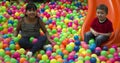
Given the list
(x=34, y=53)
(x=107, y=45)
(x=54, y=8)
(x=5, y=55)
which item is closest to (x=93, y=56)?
(x=107, y=45)

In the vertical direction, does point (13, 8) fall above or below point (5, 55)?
above

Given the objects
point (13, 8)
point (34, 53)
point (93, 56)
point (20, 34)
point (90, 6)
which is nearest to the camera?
point (93, 56)

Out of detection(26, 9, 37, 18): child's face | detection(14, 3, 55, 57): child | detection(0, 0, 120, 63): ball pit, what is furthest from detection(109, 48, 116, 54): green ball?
detection(26, 9, 37, 18): child's face

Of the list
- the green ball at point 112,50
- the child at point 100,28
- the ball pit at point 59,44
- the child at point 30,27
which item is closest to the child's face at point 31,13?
the child at point 30,27

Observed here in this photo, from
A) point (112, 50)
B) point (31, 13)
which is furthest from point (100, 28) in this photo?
point (31, 13)

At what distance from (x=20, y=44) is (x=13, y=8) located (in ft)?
5.89

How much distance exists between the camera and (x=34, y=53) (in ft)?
11.0

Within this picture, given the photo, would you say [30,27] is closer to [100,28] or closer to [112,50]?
[100,28]

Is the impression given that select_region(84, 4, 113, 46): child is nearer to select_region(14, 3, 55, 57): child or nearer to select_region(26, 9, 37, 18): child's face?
select_region(14, 3, 55, 57): child

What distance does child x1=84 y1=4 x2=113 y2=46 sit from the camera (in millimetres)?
3412

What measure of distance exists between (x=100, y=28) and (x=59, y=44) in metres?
0.53

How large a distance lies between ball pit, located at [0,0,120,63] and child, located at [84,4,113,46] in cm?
8

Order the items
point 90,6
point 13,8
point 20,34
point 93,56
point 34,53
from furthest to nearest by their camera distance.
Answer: point 13,8
point 90,6
point 20,34
point 34,53
point 93,56

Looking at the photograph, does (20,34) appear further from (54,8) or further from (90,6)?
(54,8)
